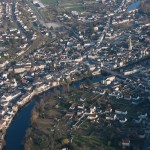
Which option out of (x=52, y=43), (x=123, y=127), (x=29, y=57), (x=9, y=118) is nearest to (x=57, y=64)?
(x=29, y=57)

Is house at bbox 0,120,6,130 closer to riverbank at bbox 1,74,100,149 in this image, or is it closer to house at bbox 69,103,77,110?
riverbank at bbox 1,74,100,149

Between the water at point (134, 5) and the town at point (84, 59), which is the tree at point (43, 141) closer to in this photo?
the town at point (84, 59)

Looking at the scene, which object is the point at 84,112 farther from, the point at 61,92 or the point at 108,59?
the point at 108,59

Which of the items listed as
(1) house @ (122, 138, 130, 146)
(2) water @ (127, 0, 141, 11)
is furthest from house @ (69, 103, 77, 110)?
(2) water @ (127, 0, 141, 11)

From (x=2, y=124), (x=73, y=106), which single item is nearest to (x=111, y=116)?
(x=73, y=106)

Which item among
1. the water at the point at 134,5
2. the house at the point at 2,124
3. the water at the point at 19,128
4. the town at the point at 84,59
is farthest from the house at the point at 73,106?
the water at the point at 134,5

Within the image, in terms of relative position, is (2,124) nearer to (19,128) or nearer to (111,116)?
(19,128)
